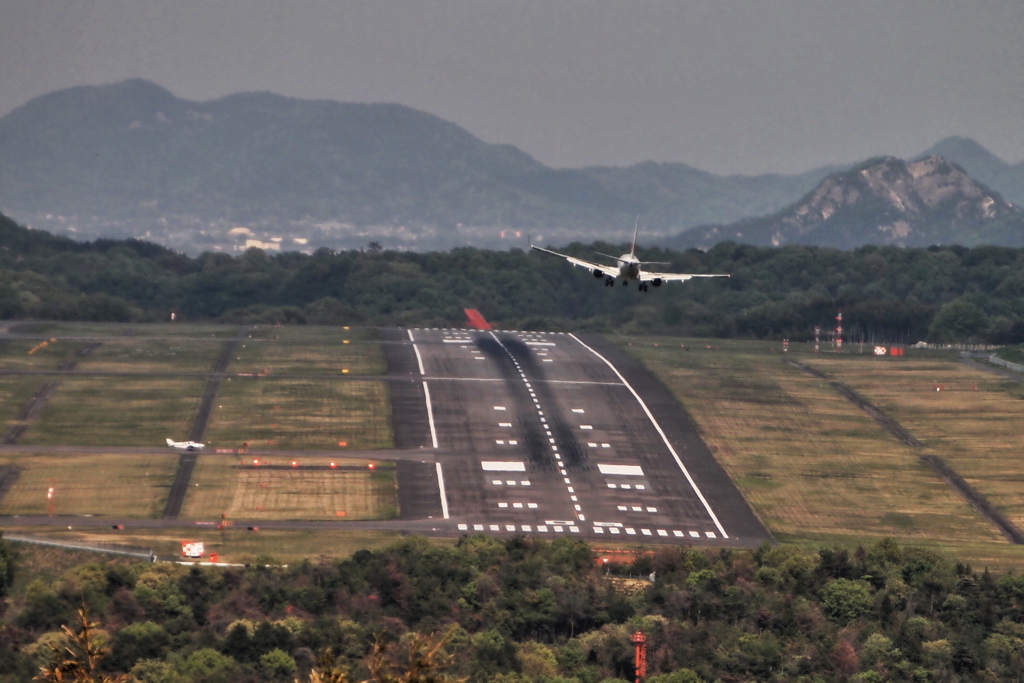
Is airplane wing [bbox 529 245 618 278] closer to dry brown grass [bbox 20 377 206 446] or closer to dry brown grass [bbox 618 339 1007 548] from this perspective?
dry brown grass [bbox 618 339 1007 548]

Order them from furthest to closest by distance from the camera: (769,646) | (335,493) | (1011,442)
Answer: (1011,442) < (335,493) < (769,646)

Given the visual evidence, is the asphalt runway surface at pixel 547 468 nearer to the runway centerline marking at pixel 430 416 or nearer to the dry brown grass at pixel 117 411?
the runway centerline marking at pixel 430 416

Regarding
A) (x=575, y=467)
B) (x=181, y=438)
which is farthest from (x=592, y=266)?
(x=181, y=438)

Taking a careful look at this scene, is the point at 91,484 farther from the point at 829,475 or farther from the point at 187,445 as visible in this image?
the point at 829,475

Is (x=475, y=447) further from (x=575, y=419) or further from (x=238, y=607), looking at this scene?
(x=238, y=607)

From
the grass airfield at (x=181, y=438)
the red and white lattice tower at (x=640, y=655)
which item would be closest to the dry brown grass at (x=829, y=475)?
Answer: the grass airfield at (x=181, y=438)

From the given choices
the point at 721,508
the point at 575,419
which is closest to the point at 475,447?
the point at 575,419
